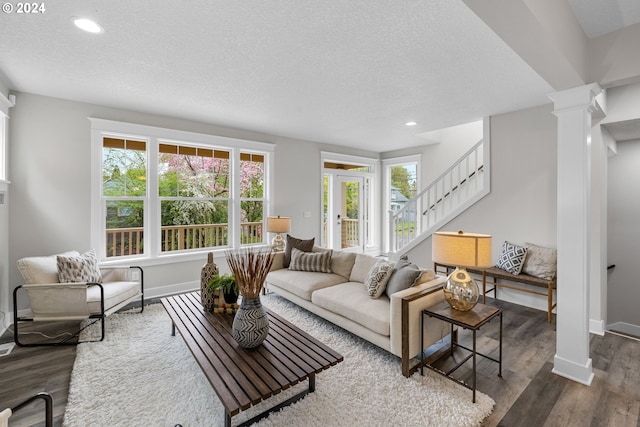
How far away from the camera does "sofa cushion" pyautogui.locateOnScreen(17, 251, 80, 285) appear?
2.74 m

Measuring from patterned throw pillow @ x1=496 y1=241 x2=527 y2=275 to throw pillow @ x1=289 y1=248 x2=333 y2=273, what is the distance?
230 cm

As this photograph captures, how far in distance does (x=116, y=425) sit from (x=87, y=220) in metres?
2.87

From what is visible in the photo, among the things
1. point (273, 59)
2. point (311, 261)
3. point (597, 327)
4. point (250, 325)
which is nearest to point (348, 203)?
A: point (311, 261)

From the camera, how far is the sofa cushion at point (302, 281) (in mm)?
3281

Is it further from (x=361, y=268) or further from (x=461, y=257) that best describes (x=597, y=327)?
(x=361, y=268)

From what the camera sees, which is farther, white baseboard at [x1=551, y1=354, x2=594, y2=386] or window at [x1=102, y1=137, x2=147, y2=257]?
window at [x1=102, y1=137, x2=147, y2=257]

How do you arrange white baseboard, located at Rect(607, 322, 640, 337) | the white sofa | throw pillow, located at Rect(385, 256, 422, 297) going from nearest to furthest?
1. the white sofa
2. throw pillow, located at Rect(385, 256, 422, 297)
3. white baseboard, located at Rect(607, 322, 640, 337)

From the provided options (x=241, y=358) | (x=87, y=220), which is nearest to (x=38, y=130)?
(x=87, y=220)

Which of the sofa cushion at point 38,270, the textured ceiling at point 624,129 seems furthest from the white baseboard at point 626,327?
the sofa cushion at point 38,270

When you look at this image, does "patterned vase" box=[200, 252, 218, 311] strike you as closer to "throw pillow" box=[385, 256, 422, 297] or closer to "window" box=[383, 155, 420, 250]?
"throw pillow" box=[385, 256, 422, 297]

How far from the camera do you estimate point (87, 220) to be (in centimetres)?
368

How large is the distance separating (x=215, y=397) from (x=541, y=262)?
379 cm

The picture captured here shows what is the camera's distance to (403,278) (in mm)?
2611

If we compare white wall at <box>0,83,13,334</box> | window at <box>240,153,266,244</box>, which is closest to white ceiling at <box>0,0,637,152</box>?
window at <box>240,153,266,244</box>
